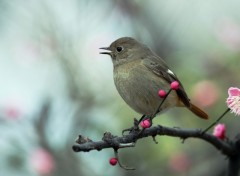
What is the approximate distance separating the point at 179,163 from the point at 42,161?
1.12 metres

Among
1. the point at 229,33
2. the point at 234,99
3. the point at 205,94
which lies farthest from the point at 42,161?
the point at 234,99

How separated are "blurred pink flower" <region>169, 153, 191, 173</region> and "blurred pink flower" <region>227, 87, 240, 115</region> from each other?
7.70 feet

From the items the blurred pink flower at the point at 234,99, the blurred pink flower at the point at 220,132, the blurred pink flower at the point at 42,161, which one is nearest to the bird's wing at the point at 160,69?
the blurred pink flower at the point at 42,161

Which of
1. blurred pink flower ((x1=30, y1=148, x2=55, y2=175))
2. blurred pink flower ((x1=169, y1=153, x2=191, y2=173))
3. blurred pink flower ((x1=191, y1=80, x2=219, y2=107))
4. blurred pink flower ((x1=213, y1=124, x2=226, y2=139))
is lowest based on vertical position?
blurred pink flower ((x1=30, y1=148, x2=55, y2=175))

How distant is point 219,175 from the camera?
10.3 feet

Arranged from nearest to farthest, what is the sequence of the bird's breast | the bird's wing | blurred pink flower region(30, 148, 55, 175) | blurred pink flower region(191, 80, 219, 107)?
the bird's breast → the bird's wing → blurred pink flower region(30, 148, 55, 175) → blurred pink flower region(191, 80, 219, 107)

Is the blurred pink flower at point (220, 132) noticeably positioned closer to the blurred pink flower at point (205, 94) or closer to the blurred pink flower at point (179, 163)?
the blurred pink flower at point (179, 163)

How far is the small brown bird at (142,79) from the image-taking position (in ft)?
12.0

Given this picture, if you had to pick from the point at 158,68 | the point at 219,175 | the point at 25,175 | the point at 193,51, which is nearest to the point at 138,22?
the point at 193,51

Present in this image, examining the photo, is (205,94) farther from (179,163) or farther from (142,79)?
(142,79)

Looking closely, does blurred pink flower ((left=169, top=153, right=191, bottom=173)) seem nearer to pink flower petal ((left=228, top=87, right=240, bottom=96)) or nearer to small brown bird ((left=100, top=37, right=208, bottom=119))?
small brown bird ((left=100, top=37, right=208, bottom=119))

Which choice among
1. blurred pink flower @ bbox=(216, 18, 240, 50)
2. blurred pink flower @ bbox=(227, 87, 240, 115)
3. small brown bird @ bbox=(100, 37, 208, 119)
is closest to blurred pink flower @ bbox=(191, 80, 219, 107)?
blurred pink flower @ bbox=(216, 18, 240, 50)

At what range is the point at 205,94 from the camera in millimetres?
4801

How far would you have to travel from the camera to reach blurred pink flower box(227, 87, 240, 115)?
7.64 ft
